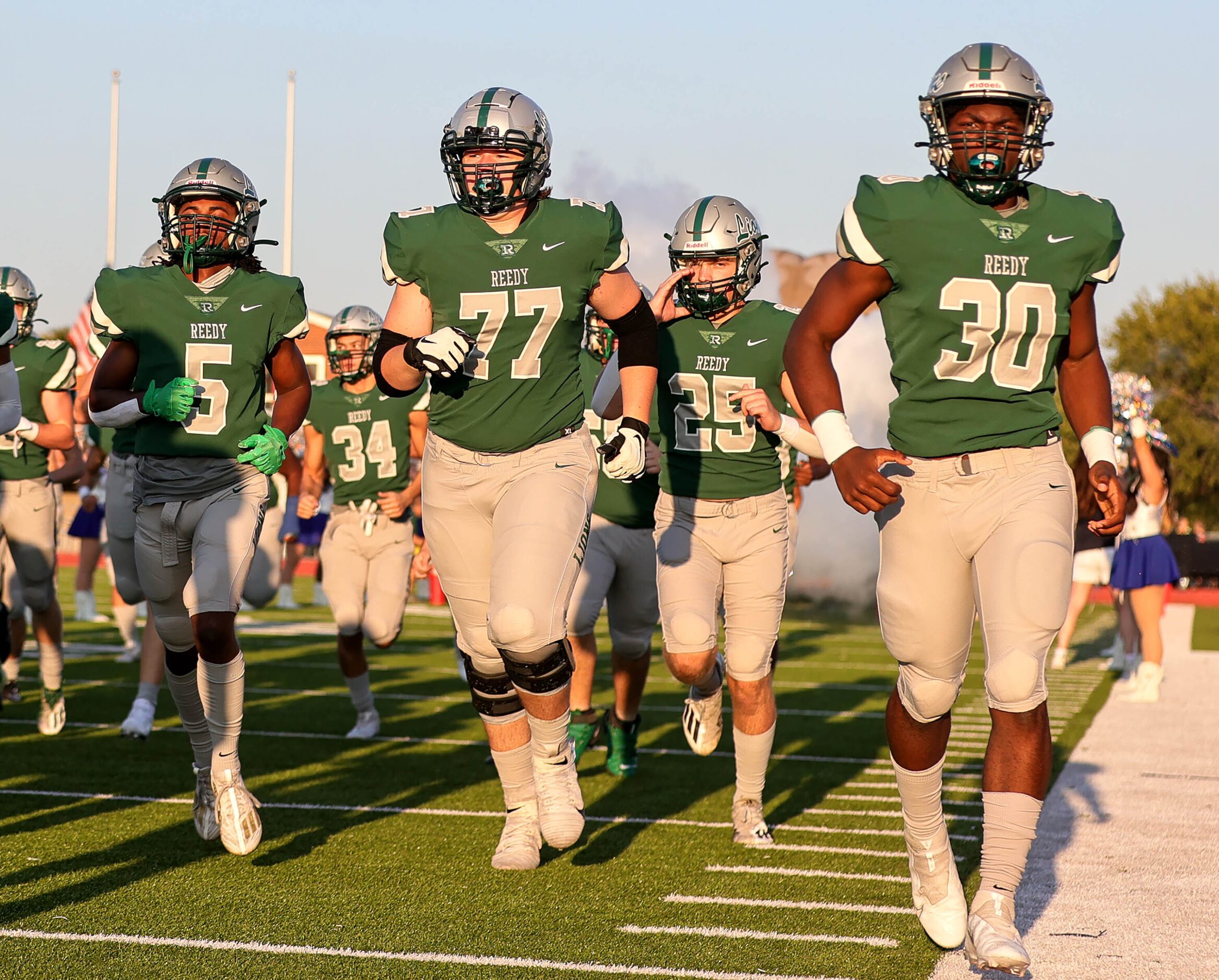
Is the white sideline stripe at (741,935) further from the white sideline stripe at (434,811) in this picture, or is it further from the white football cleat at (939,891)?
the white sideline stripe at (434,811)

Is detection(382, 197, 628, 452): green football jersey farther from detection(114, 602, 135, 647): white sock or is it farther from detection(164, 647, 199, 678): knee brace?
detection(114, 602, 135, 647): white sock

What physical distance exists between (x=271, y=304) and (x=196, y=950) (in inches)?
95.4

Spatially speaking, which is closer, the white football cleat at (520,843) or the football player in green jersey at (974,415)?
the football player in green jersey at (974,415)

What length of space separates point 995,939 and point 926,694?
678mm

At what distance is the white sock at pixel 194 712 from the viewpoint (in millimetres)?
5438

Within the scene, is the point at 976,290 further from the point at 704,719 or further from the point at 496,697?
the point at 704,719

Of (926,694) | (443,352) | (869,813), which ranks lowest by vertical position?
(869,813)

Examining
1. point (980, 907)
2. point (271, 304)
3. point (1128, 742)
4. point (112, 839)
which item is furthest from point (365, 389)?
point (980, 907)

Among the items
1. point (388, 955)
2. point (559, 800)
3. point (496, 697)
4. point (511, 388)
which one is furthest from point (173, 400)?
point (388, 955)

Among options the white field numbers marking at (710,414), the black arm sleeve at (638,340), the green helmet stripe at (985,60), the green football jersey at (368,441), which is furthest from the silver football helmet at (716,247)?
the green football jersey at (368,441)

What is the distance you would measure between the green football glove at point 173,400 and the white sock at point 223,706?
2.76 ft

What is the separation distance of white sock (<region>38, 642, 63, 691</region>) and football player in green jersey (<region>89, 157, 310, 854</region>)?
2.56m

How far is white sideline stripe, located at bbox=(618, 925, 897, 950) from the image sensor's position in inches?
165

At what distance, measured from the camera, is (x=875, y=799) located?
6.55 m
